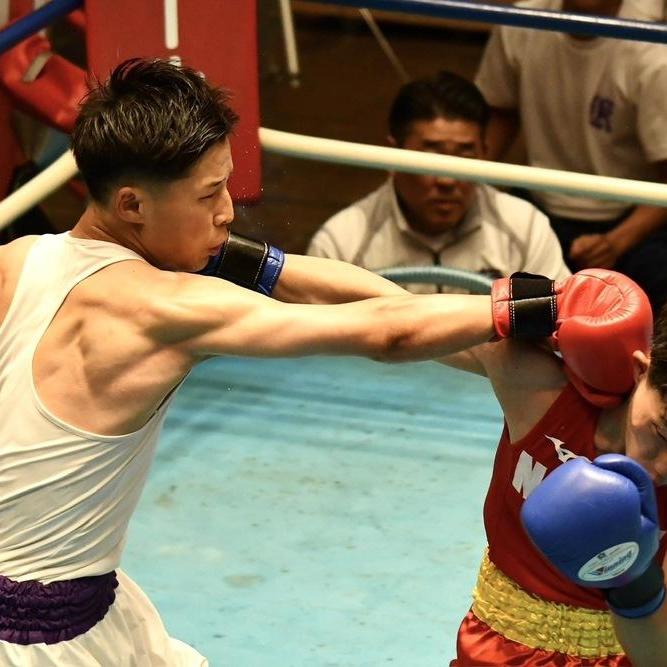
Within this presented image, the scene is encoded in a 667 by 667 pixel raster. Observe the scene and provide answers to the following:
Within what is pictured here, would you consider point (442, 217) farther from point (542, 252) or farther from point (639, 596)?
point (639, 596)

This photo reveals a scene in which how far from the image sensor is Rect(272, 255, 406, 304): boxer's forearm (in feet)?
5.70

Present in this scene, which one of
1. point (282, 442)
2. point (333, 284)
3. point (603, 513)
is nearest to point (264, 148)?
point (282, 442)

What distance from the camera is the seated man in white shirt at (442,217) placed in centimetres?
316

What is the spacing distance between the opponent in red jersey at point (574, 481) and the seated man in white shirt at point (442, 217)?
1.50m

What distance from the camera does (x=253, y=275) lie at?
1.73m

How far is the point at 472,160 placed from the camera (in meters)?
2.54

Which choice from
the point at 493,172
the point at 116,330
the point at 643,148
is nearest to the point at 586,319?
the point at 116,330

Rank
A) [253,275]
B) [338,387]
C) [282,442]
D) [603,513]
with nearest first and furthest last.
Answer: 1. [603,513]
2. [253,275]
3. [282,442]
4. [338,387]

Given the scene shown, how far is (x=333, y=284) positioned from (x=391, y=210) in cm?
156

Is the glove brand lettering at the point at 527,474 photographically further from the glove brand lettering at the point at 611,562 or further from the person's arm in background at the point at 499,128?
the person's arm in background at the point at 499,128

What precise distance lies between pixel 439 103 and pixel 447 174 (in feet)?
2.16

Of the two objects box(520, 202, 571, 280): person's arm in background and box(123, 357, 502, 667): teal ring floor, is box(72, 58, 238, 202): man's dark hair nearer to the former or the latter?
box(123, 357, 502, 667): teal ring floor

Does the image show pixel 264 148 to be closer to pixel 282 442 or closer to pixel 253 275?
A: pixel 282 442

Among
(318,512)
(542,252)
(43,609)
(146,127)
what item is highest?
(146,127)
